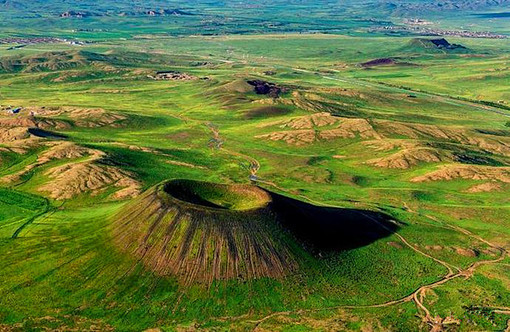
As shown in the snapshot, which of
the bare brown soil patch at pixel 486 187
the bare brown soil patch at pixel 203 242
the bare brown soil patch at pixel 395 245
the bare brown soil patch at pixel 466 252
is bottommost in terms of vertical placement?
the bare brown soil patch at pixel 486 187

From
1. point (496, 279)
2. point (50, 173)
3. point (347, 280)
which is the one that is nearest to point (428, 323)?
point (347, 280)

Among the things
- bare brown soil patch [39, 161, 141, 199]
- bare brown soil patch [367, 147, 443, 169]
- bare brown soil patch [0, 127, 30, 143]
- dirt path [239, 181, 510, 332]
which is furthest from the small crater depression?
bare brown soil patch [0, 127, 30, 143]

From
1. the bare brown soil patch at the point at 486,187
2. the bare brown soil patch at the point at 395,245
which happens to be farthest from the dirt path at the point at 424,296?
the bare brown soil patch at the point at 486,187

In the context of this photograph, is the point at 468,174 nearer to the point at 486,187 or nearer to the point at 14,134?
the point at 486,187

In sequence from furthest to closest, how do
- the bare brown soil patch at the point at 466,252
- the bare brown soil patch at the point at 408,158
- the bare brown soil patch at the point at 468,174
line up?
1. the bare brown soil patch at the point at 408,158
2. the bare brown soil patch at the point at 468,174
3. the bare brown soil patch at the point at 466,252

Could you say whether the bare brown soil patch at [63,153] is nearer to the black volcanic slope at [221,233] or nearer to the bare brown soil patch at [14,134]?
the bare brown soil patch at [14,134]

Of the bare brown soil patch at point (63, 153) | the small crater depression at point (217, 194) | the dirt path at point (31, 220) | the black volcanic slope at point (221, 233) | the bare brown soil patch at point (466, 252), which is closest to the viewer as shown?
the black volcanic slope at point (221, 233)

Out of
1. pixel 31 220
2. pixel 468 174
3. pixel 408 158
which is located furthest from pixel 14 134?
pixel 468 174

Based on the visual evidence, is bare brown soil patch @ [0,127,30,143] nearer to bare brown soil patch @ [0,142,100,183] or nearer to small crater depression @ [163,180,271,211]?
bare brown soil patch @ [0,142,100,183]

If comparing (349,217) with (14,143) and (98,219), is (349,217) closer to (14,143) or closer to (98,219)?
(98,219)
